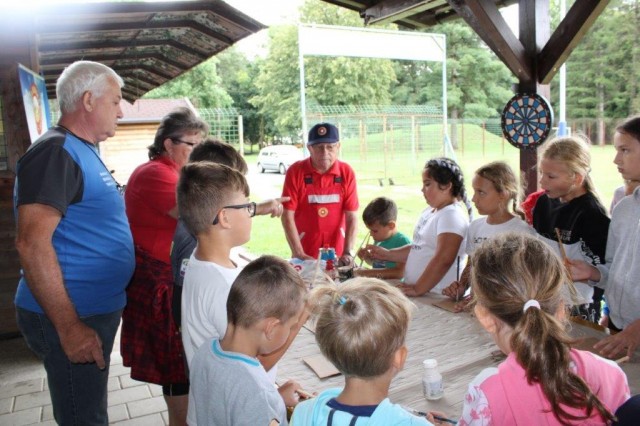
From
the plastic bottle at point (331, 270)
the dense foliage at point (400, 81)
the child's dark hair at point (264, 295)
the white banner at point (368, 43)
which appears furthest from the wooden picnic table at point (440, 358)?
the dense foliage at point (400, 81)

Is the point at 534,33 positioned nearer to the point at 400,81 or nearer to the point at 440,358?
the point at 440,358

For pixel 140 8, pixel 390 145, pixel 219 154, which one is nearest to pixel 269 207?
pixel 219 154

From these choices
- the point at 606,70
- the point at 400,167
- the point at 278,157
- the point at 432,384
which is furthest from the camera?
the point at 278,157

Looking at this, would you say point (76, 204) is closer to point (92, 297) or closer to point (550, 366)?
point (92, 297)

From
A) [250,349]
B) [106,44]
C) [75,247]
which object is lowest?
[250,349]

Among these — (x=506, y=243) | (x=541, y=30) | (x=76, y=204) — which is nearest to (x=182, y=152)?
(x=76, y=204)

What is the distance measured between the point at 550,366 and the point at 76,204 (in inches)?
60.7

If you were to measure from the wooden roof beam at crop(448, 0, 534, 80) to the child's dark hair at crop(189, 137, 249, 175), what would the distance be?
243 cm

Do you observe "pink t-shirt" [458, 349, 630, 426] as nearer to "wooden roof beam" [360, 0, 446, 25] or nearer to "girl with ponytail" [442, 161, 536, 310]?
"girl with ponytail" [442, 161, 536, 310]

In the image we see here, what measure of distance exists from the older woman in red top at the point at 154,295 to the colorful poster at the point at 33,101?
1.79 m

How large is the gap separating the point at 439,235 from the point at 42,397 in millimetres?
2718

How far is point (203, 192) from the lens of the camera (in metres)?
1.61

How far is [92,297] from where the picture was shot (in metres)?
A: 1.88

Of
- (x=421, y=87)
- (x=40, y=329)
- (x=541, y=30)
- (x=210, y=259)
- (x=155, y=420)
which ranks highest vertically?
(x=421, y=87)
